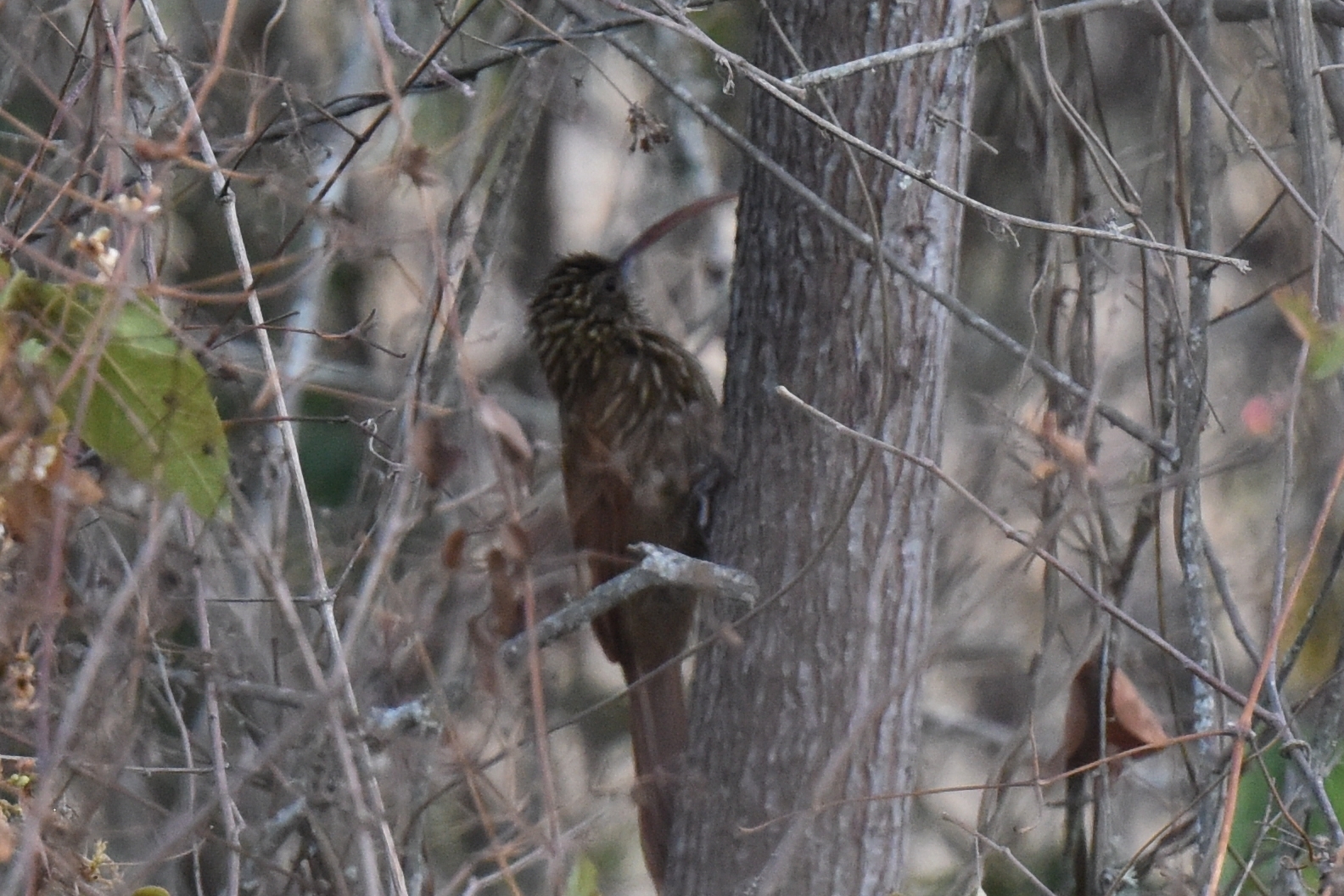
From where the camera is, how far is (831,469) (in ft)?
9.20

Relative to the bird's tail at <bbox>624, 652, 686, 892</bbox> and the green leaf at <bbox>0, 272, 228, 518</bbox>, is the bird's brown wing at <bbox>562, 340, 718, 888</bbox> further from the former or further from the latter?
the green leaf at <bbox>0, 272, 228, 518</bbox>

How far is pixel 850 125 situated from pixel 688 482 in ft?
3.20

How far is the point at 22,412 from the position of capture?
5.54 feet

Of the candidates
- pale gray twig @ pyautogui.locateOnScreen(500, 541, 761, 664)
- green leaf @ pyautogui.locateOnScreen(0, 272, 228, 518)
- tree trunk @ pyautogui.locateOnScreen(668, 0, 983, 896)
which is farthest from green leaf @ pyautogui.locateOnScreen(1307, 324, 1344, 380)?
green leaf @ pyautogui.locateOnScreen(0, 272, 228, 518)

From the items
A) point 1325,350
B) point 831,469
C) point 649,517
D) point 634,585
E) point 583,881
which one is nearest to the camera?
point 1325,350

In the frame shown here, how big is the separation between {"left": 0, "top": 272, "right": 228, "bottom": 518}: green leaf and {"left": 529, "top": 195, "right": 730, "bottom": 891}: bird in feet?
4.75

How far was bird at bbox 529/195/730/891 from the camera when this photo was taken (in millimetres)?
3395

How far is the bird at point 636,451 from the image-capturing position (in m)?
3.39

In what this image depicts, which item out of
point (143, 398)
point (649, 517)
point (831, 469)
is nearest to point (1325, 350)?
point (831, 469)

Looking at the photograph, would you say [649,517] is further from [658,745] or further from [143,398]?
[143,398]

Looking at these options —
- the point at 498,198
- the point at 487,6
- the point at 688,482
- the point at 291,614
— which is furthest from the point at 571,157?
the point at 291,614

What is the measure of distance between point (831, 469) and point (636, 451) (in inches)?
35.2

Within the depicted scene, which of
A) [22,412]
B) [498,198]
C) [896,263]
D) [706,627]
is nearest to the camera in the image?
[22,412]

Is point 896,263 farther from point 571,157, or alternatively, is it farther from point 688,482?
point 571,157
